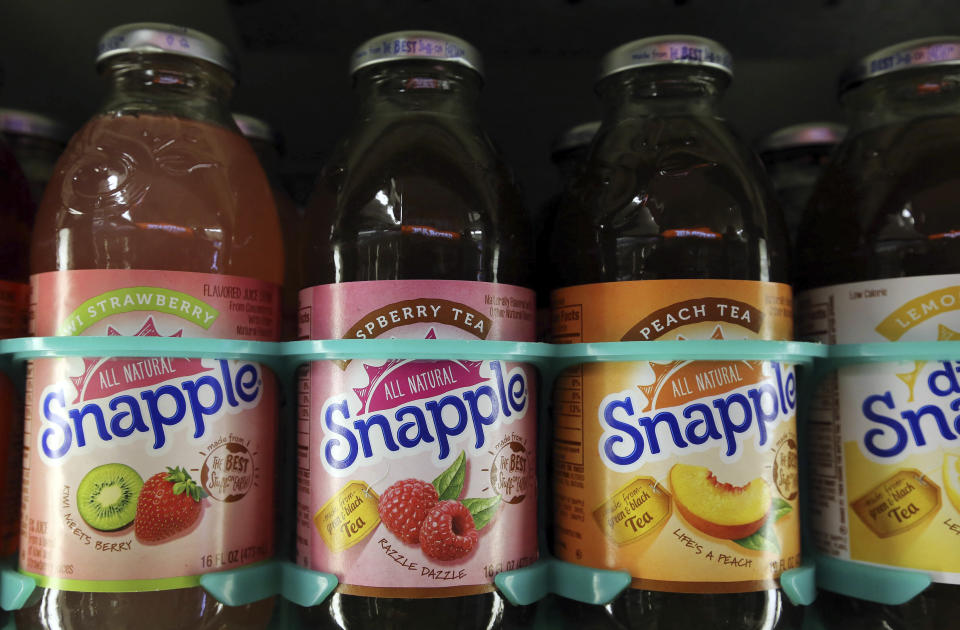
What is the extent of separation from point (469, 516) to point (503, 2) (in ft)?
2.19

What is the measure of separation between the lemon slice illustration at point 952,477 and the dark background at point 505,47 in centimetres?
60

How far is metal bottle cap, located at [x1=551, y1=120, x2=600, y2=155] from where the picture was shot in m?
0.99

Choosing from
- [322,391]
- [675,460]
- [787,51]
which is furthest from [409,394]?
[787,51]

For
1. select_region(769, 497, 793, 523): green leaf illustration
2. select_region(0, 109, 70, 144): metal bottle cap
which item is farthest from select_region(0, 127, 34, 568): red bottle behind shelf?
select_region(769, 497, 793, 523): green leaf illustration

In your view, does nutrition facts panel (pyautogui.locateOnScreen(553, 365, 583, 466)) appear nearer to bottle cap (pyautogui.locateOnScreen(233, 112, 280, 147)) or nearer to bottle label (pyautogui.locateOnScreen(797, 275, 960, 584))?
bottle label (pyautogui.locateOnScreen(797, 275, 960, 584))

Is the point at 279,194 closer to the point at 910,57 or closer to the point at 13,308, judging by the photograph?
the point at 13,308

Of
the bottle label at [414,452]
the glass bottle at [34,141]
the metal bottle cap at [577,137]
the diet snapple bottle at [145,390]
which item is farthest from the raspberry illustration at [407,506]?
the glass bottle at [34,141]

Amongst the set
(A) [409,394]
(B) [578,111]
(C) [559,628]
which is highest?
(B) [578,111]

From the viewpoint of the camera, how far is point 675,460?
698 millimetres

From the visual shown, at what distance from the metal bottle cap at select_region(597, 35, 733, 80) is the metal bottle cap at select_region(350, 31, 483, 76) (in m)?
0.18

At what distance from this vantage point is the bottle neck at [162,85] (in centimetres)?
81

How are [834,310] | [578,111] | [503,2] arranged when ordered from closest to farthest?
1. [834,310]
2. [503,2]
3. [578,111]

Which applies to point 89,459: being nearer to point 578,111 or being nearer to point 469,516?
point 469,516

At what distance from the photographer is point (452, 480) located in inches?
27.0
